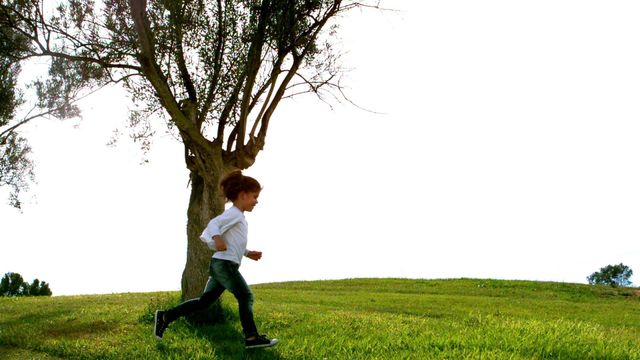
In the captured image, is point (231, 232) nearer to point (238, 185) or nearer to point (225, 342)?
point (238, 185)

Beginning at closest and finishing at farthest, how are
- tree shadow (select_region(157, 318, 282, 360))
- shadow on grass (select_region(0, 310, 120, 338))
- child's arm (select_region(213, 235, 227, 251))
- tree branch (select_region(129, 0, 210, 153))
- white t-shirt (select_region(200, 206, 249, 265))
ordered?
1. child's arm (select_region(213, 235, 227, 251))
2. white t-shirt (select_region(200, 206, 249, 265))
3. tree shadow (select_region(157, 318, 282, 360))
4. shadow on grass (select_region(0, 310, 120, 338))
5. tree branch (select_region(129, 0, 210, 153))

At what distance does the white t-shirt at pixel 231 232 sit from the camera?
Answer: 970 cm

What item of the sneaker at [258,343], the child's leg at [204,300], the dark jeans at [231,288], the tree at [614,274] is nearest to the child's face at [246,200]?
the dark jeans at [231,288]

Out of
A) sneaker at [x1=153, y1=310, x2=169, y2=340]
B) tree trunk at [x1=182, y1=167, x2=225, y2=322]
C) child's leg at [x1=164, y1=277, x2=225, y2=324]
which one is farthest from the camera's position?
tree trunk at [x1=182, y1=167, x2=225, y2=322]

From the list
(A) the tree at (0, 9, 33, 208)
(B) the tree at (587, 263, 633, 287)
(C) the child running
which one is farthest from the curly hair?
(B) the tree at (587, 263, 633, 287)

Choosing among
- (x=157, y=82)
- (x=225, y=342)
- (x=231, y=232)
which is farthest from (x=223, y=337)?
(x=157, y=82)

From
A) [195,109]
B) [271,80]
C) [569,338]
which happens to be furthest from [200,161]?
[569,338]

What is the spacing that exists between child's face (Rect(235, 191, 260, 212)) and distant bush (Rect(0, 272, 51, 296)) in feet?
102

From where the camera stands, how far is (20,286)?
1443 inches

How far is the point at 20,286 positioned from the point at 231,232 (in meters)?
31.8

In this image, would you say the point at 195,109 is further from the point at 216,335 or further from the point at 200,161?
the point at 216,335

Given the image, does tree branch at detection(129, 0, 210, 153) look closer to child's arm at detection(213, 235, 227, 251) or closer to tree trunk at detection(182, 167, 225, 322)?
tree trunk at detection(182, 167, 225, 322)

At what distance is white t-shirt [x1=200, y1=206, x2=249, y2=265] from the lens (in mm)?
9695

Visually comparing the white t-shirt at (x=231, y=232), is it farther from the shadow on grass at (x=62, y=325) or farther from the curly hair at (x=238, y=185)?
the shadow on grass at (x=62, y=325)
